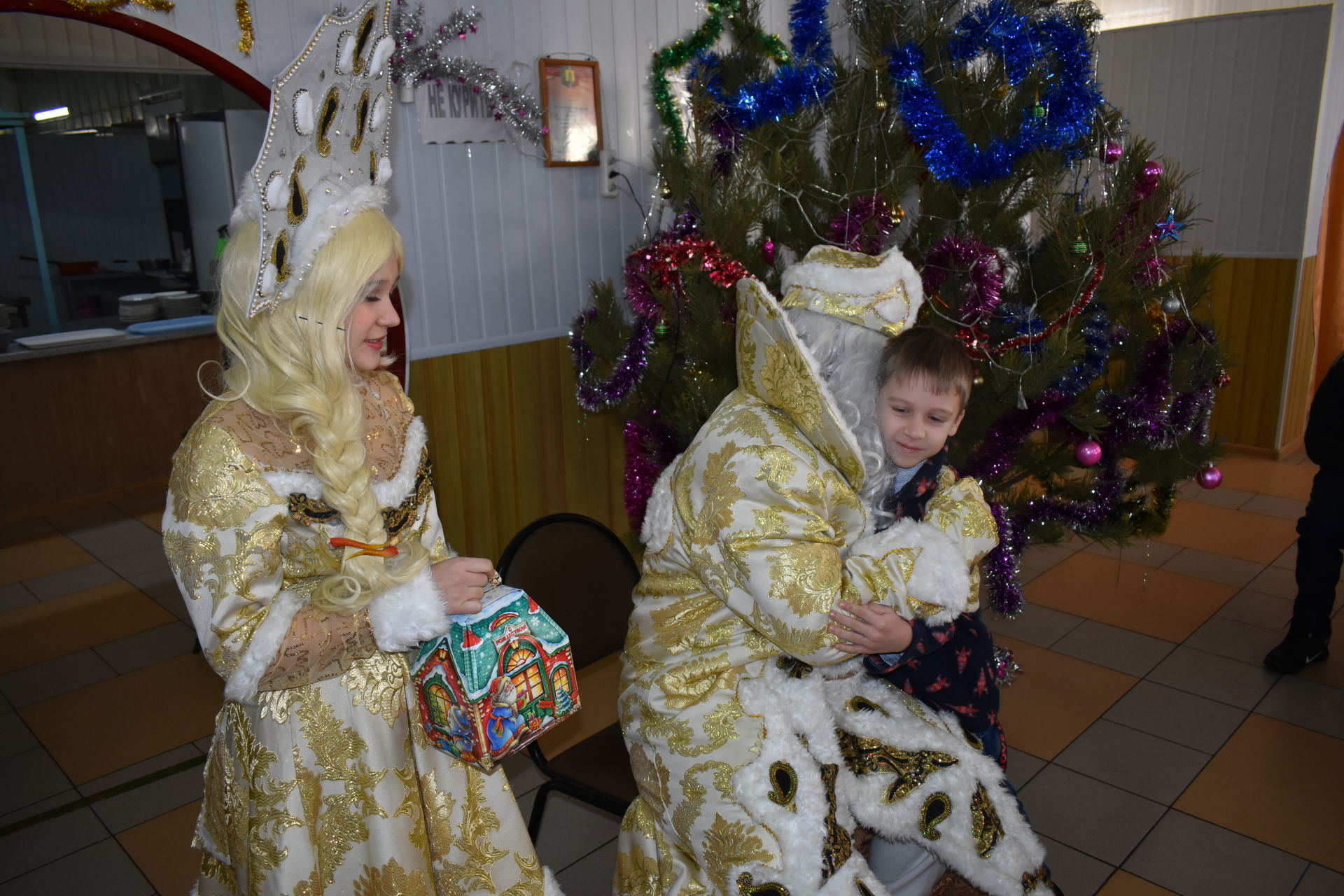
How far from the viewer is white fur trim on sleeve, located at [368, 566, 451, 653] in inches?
51.4

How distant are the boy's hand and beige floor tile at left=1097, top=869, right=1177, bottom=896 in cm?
113

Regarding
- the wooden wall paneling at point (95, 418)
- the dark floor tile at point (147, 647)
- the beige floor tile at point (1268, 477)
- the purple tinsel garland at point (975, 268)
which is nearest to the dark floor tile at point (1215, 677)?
the purple tinsel garland at point (975, 268)

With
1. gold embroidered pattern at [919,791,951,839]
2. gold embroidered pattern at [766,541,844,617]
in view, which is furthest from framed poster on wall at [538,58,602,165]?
gold embroidered pattern at [919,791,951,839]

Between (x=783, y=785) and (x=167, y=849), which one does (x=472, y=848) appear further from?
(x=167, y=849)

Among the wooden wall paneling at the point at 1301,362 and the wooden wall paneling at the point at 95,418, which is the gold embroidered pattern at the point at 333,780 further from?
the wooden wall paneling at the point at 1301,362

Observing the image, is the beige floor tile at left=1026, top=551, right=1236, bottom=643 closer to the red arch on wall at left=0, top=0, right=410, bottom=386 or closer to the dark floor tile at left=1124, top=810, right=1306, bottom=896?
the dark floor tile at left=1124, top=810, right=1306, bottom=896

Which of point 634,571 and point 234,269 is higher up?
point 234,269

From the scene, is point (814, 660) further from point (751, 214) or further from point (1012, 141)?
point (1012, 141)

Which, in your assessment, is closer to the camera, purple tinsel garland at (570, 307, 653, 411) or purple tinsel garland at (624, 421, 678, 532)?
purple tinsel garland at (570, 307, 653, 411)

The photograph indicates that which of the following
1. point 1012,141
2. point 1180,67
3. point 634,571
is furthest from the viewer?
point 1180,67

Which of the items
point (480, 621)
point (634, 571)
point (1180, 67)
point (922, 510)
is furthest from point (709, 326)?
point (1180, 67)

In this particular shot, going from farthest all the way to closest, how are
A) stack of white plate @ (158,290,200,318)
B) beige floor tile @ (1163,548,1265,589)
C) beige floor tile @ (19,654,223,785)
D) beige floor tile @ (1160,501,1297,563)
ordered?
1. stack of white plate @ (158,290,200,318)
2. beige floor tile @ (1160,501,1297,563)
3. beige floor tile @ (1163,548,1265,589)
4. beige floor tile @ (19,654,223,785)

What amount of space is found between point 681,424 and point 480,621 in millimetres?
1577

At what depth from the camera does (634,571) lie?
223 cm
